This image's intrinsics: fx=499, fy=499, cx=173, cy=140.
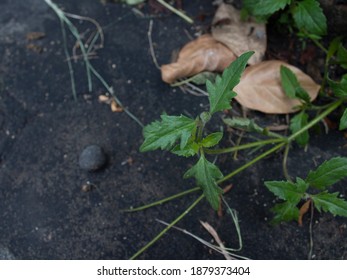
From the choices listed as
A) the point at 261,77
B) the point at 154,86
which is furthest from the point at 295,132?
the point at 154,86

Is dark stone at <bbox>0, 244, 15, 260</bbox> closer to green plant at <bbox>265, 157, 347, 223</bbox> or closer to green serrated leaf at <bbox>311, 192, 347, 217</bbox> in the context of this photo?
green plant at <bbox>265, 157, 347, 223</bbox>

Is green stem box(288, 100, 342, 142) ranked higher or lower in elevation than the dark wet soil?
higher

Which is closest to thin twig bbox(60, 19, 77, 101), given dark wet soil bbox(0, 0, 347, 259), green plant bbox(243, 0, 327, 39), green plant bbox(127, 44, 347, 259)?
dark wet soil bbox(0, 0, 347, 259)

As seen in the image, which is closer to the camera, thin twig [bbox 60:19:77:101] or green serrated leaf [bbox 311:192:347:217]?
green serrated leaf [bbox 311:192:347:217]

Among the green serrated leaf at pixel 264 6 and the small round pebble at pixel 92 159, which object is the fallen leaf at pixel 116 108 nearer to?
the small round pebble at pixel 92 159

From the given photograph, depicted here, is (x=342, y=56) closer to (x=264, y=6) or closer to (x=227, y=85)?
(x=264, y=6)

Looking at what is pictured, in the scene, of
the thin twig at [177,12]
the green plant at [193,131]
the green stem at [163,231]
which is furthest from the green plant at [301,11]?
the green stem at [163,231]
